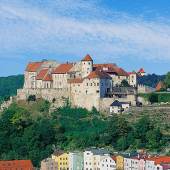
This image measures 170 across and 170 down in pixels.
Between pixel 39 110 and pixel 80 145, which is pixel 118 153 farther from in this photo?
pixel 39 110

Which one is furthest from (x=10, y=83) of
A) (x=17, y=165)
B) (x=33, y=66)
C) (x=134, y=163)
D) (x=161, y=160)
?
(x=161, y=160)

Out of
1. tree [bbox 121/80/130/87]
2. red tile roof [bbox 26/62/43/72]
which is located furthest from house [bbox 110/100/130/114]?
red tile roof [bbox 26/62/43/72]

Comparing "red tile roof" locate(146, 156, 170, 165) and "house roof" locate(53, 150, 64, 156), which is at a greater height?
"house roof" locate(53, 150, 64, 156)

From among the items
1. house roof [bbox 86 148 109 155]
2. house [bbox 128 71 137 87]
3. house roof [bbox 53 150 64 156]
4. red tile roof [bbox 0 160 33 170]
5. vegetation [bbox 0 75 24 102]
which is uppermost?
vegetation [bbox 0 75 24 102]

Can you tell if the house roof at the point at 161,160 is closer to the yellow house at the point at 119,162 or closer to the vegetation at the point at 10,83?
the yellow house at the point at 119,162

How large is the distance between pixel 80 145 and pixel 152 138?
8030mm

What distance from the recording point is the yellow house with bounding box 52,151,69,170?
238ft

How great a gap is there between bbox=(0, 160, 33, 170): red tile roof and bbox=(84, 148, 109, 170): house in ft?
17.3

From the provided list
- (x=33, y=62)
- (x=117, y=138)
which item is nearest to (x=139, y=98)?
(x=117, y=138)

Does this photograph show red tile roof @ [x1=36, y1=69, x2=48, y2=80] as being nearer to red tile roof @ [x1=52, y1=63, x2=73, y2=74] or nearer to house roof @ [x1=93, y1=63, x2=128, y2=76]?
red tile roof @ [x1=52, y1=63, x2=73, y2=74]

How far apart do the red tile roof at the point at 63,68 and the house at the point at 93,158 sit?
57.5ft

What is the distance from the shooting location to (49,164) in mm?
72438

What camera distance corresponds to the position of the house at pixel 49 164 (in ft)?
235

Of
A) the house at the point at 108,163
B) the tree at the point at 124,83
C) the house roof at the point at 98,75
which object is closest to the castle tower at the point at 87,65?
the house roof at the point at 98,75
